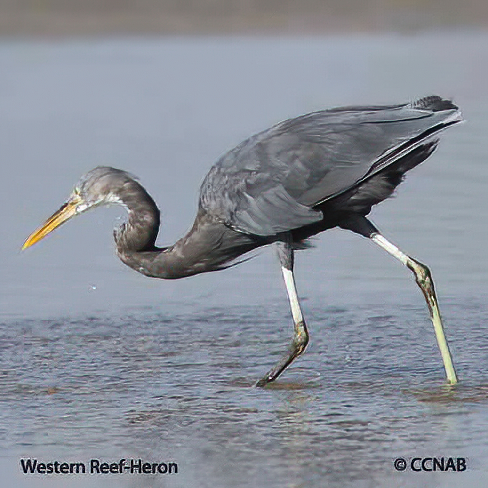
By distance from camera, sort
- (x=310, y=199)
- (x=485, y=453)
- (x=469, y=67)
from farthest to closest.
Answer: (x=469, y=67) → (x=310, y=199) → (x=485, y=453)

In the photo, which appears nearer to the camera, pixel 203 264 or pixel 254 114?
pixel 203 264

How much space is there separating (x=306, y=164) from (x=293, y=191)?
0.14 metres

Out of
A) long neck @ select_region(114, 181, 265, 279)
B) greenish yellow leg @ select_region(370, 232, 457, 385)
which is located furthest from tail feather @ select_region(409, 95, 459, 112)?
long neck @ select_region(114, 181, 265, 279)

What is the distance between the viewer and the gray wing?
664cm

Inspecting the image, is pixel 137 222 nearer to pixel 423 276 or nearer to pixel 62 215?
pixel 62 215

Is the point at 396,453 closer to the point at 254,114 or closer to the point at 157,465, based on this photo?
the point at 157,465

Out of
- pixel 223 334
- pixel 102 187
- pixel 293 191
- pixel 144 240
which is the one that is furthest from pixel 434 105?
pixel 223 334

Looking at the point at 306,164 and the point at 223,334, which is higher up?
the point at 306,164

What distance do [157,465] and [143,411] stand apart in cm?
76

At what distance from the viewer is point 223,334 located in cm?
763

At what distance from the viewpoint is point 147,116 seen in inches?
591

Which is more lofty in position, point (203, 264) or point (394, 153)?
point (394, 153)

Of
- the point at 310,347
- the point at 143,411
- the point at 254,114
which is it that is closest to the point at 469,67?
the point at 254,114

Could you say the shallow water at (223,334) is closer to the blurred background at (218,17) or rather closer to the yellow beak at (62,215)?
the yellow beak at (62,215)
